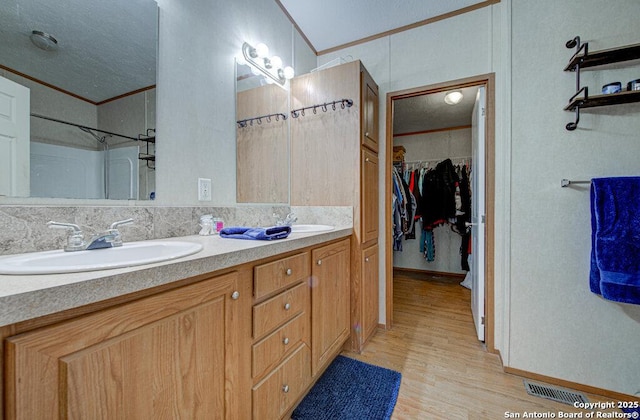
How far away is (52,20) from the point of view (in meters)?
0.92

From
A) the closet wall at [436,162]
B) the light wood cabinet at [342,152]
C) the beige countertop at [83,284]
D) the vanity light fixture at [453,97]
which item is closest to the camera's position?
→ the beige countertop at [83,284]

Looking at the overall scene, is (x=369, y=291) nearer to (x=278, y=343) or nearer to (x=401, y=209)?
(x=278, y=343)

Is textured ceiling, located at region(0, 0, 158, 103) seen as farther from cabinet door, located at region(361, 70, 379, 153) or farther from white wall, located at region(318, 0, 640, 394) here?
white wall, located at region(318, 0, 640, 394)

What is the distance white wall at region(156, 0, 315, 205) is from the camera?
4.04 feet

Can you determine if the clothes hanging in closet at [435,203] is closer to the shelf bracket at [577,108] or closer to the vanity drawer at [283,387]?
the shelf bracket at [577,108]

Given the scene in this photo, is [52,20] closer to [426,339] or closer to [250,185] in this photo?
[250,185]

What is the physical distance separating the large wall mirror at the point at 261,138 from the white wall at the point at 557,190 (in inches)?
59.3

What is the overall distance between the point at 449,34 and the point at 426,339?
236 centimetres

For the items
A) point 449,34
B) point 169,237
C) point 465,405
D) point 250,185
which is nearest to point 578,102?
point 449,34

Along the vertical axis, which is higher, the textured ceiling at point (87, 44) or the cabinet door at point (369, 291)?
the textured ceiling at point (87, 44)

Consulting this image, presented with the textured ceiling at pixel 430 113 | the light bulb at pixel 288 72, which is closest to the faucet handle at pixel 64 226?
the light bulb at pixel 288 72

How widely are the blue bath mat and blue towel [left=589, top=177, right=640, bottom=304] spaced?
1.21 metres

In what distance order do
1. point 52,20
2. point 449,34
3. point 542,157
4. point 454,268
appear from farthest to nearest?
point 454,268 < point 449,34 < point 542,157 < point 52,20

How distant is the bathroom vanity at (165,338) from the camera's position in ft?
1.50
